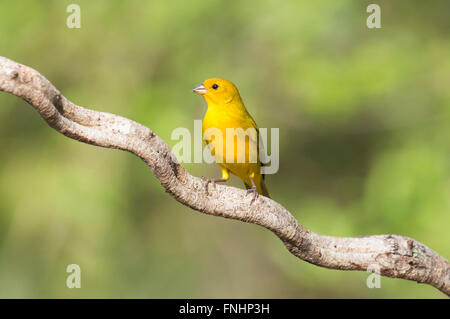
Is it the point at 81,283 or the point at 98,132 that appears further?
the point at 81,283

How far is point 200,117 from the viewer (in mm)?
7188

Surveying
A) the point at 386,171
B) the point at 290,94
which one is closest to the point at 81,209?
the point at 290,94

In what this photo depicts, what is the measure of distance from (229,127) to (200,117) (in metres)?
2.32

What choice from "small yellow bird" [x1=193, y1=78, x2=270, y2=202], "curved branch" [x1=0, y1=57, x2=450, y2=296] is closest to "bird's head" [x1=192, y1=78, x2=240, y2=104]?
"small yellow bird" [x1=193, y1=78, x2=270, y2=202]

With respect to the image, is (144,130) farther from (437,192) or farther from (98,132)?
(437,192)

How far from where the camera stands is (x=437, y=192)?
6859 mm

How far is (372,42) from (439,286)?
3805 mm

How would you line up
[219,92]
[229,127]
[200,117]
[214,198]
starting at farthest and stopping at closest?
1. [200,117]
2. [219,92]
3. [229,127]
4. [214,198]

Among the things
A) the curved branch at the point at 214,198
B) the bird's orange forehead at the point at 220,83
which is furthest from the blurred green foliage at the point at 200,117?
the curved branch at the point at 214,198

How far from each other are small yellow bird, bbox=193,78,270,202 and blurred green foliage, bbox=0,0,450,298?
1.65 m

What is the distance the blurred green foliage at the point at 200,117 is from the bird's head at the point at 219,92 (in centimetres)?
157

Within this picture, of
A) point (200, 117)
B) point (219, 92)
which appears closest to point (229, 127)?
point (219, 92)

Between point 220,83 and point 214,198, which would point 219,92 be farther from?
point 214,198

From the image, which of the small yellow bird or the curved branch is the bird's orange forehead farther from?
the curved branch
